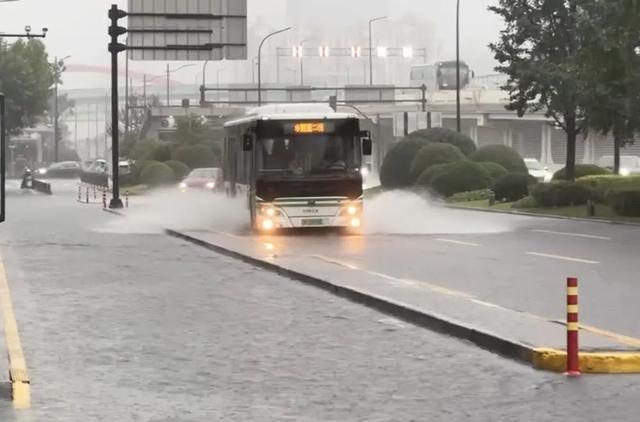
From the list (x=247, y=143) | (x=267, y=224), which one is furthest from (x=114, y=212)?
(x=247, y=143)

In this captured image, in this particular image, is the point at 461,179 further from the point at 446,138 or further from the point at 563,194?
the point at 563,194

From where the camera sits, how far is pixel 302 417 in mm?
8641

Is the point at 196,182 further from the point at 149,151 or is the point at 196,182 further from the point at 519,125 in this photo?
the point at 519,125

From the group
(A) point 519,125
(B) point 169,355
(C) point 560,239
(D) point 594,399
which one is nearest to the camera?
(D) point 594,399

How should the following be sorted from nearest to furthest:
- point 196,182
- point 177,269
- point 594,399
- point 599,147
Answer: point 594,399 → point 177,269 → point 196,182 → point 599,147

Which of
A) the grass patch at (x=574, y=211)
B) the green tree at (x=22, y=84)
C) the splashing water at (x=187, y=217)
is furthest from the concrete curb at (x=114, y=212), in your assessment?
the green tree at (x=22, y=84)

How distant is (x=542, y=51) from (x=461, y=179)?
723 cm

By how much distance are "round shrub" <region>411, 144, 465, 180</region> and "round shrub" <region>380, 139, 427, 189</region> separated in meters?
1.24

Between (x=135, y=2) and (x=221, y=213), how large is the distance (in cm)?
1173

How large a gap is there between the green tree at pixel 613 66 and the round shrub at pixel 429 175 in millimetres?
13683

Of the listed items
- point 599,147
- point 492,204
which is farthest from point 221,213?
point 599,147

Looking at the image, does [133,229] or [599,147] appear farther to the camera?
[599,147]

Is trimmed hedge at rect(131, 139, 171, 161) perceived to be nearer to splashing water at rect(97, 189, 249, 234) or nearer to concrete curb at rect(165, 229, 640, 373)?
splashing water at rect(97, 189, 249, 234)

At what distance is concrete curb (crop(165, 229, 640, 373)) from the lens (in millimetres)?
10539
